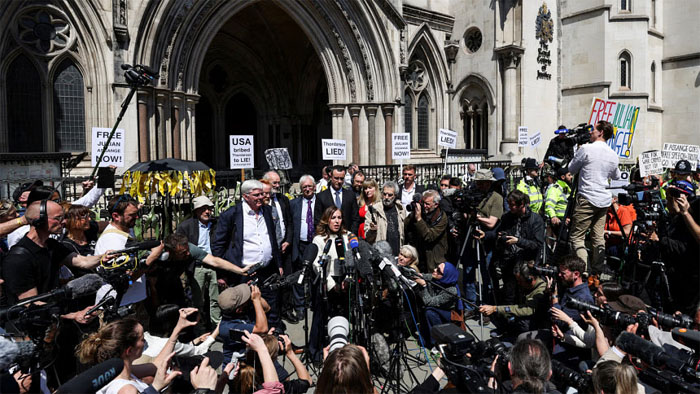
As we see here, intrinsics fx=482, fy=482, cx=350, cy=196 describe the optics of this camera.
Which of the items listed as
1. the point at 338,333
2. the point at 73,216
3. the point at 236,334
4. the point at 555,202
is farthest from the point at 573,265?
the point at 73,216

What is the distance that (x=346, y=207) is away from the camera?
22.1 ft

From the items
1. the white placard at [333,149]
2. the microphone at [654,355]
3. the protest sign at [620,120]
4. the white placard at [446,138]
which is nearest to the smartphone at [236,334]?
the microphone at [654,355]

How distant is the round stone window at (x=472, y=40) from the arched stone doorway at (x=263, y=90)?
628cm

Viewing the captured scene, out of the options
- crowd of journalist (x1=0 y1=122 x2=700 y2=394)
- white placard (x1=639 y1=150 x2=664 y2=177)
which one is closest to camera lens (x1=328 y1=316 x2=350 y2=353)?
crowd of journalist (x1=0 y1=122 x2=700 y2=394)

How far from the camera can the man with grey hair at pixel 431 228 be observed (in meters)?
5.86

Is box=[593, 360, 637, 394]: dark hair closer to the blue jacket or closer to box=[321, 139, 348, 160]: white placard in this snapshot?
the blue jacket

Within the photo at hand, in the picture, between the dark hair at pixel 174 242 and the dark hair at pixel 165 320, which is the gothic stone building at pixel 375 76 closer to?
the dark hair at pixel 174 242

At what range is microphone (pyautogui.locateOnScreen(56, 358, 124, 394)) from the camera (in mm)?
2170

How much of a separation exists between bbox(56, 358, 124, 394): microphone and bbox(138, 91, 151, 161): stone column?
34.5ft

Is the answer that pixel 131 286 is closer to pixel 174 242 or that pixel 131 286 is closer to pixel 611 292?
pixel 174 242

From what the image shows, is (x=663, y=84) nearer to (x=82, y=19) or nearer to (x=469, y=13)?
(x=469, y=13)

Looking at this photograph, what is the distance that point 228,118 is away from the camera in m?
20.2

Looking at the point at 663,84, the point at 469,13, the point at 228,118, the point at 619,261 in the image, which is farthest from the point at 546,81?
the point at 619,261

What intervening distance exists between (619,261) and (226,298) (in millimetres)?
4642
